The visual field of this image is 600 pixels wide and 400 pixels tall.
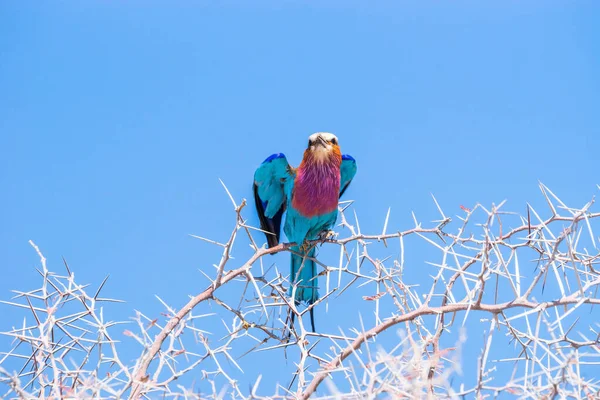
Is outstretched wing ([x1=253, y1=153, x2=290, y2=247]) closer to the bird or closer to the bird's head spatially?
the bird

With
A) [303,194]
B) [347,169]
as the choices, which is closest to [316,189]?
[303,194]

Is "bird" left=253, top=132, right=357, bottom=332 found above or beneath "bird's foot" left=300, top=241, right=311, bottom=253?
above

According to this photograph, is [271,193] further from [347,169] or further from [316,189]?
[347,169]

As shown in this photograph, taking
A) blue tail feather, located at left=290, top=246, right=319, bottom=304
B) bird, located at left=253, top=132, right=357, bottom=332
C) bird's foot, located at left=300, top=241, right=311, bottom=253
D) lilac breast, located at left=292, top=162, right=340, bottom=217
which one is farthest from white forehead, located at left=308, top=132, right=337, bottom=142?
blue tail feather, located at left=290, top=246, right=319, bottom=304

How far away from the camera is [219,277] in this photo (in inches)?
122

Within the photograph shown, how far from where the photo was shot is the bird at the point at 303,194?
4855 millimetres

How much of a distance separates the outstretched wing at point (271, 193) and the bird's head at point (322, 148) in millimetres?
225

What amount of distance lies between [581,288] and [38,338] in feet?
6.86

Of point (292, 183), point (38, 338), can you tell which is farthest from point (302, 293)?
point (38, 338)

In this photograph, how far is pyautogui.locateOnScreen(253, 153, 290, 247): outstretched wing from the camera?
504cm

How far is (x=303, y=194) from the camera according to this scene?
4961 millimetres

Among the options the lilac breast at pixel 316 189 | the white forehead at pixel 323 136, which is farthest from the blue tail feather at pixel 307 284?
the white forehead at pixel 323 136

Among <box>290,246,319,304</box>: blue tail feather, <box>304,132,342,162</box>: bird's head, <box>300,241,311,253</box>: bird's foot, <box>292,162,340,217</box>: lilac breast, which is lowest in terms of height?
<box>290,246,319,304</box>: blue tail feather

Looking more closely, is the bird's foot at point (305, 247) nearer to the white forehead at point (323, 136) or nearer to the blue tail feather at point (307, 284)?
the blue tail feather at point (307, 284)
